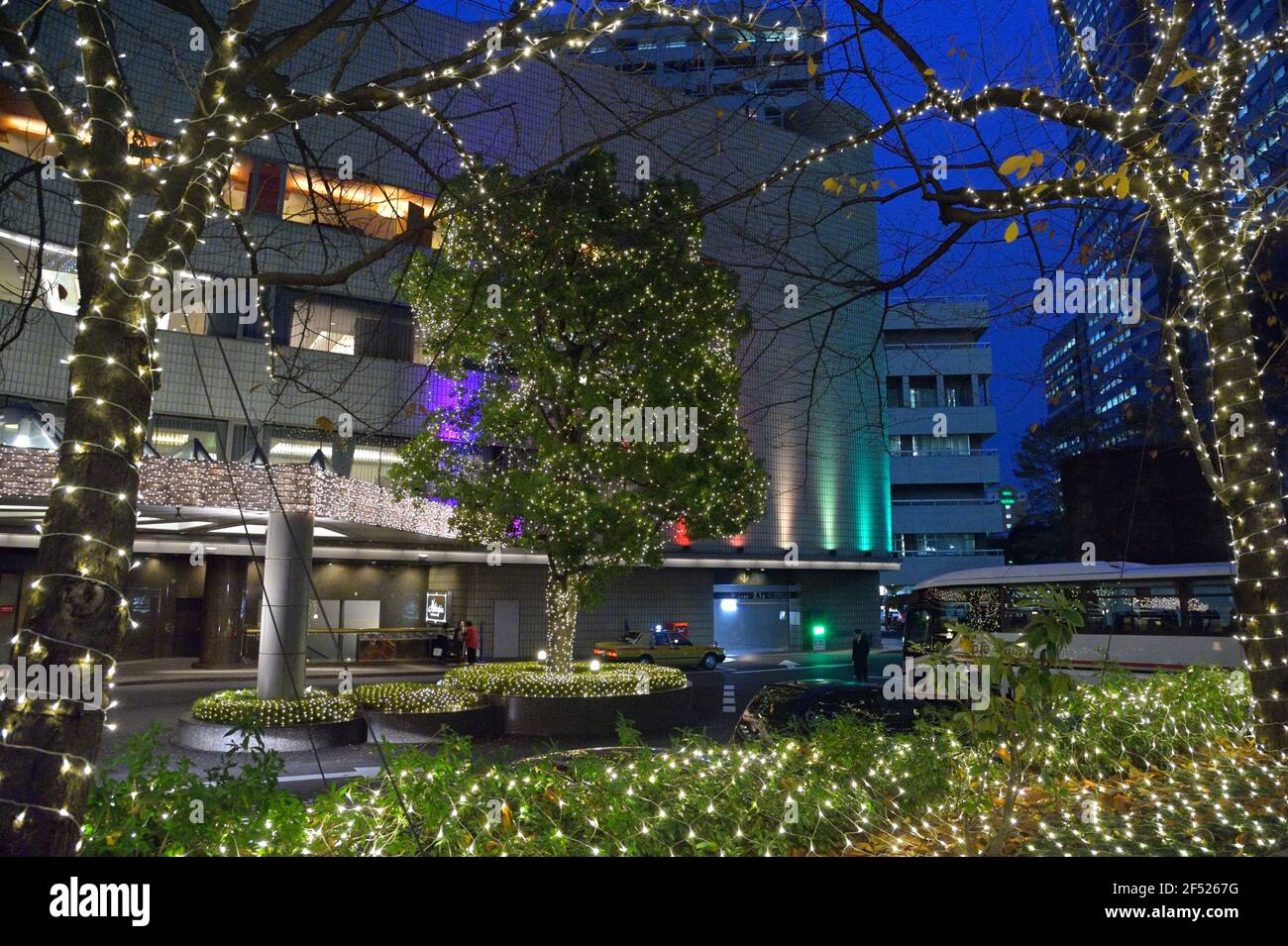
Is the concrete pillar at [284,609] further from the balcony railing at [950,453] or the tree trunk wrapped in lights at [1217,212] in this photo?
the balcony railing at [950,453]

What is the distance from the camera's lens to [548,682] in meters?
13.4

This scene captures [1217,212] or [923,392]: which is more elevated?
[923,392]

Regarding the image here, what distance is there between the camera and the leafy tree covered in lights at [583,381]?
519 inches

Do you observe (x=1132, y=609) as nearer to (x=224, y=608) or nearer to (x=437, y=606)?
(x=437, y=606)

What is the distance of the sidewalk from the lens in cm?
1881

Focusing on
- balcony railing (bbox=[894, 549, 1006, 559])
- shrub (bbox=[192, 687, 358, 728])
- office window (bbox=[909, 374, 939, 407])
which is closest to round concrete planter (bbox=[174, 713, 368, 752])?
shrub (bbox=[192, 687, 358, 728])

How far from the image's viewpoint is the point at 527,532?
1349 centimetres

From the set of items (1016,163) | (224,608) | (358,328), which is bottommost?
(224,608)

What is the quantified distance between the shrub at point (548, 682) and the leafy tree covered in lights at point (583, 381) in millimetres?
587

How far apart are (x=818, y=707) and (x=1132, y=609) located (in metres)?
11.6

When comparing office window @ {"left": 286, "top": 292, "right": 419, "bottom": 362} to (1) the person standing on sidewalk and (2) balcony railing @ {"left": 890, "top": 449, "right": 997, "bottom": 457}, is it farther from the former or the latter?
(2) balcony railing @ {"left": 890, "top": 449, "right": 997, "bottom": 457}

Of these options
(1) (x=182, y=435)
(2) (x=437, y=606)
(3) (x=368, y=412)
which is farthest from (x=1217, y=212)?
(2) (x=437, y=606)

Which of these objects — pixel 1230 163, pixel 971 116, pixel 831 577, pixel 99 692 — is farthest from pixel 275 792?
pixel 831 577

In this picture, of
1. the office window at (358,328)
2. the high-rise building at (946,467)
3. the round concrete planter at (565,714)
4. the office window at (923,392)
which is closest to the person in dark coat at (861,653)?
the round concrete planter at (565,714)
